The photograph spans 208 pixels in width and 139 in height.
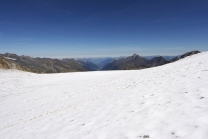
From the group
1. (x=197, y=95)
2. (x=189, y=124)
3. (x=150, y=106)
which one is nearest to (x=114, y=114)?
(x=150, y=106)

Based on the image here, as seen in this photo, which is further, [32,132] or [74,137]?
[32,132]

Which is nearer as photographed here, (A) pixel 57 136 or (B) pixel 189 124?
(B) pixel 189 124

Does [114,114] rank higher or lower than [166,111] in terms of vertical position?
lower

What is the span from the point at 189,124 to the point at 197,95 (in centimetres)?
361

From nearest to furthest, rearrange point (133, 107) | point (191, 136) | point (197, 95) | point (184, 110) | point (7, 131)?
point (191, 136), point (184, 110), point (197, 95), point (133, 107), point (7, 131)

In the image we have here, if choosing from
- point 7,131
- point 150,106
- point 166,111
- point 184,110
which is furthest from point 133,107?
point 7,131

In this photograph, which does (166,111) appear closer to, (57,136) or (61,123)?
Answer: (57,136)

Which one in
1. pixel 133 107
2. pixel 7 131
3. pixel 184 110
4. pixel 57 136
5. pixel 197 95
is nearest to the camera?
pixel 184 110

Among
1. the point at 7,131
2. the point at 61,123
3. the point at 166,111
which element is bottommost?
the point at 7,131

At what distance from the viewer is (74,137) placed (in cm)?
707

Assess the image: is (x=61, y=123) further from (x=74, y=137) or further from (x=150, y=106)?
(x=150, y=106)

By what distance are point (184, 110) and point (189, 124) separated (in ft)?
4.65

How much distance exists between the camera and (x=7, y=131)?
33.5ft

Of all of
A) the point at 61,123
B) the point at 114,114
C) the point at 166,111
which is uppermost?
the point at 166,111
